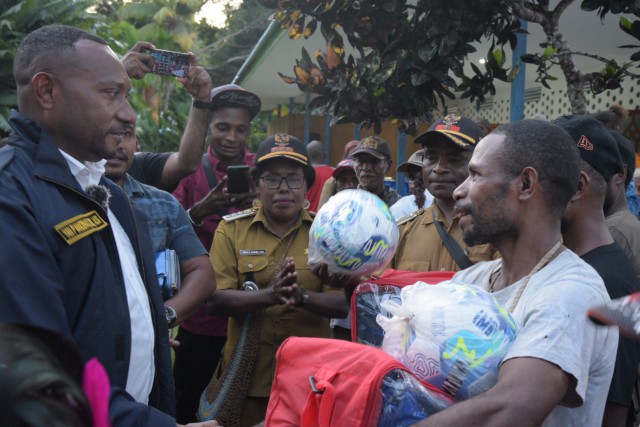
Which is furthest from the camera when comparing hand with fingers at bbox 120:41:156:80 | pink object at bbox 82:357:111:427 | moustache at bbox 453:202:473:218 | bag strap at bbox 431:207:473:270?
hand with fingers at bbox 120:41:156:80

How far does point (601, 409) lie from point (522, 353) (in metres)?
0.46

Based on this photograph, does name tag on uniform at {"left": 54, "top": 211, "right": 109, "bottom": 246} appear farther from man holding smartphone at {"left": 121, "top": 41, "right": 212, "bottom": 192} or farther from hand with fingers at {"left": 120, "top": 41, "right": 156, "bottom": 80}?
man holding smartphone at {"left": 121, "top": 41, "right": 212, "bottom": 192}

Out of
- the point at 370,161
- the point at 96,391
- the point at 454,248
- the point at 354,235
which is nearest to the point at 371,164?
the point at 370,161

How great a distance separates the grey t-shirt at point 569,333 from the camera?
1.65 m

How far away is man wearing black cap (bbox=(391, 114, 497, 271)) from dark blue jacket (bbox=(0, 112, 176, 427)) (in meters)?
1.70

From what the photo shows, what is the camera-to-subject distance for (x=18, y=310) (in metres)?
1.61

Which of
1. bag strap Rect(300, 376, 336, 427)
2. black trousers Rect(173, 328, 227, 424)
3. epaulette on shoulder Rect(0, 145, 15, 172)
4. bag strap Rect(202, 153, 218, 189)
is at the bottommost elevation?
black trousers Rect(173, 328, 227, 424)

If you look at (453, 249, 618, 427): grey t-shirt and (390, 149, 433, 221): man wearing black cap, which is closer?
(453, 249, 618, 427): grey t-shirt

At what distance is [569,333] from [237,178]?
2839 millimetres

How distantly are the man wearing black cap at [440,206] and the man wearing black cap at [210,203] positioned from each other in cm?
129

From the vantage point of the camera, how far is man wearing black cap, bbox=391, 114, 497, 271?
3209 millimetres

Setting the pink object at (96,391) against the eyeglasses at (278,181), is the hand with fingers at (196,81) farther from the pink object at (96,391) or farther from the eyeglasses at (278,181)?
the pink object at (96,391)

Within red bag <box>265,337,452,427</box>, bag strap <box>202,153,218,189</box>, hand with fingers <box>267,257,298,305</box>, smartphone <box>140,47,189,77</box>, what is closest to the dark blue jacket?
red bag <box>265,337,452,427</box>

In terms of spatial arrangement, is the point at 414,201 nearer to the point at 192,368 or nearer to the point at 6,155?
the point at 192,368
